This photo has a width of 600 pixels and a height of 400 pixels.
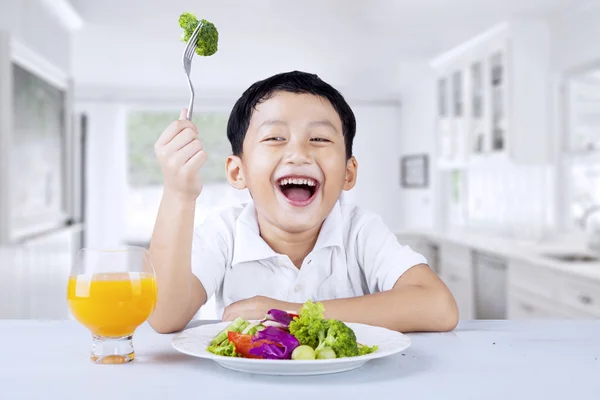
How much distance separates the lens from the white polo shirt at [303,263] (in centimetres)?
140

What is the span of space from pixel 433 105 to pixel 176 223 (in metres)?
7.02

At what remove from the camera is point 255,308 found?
46.9 inches

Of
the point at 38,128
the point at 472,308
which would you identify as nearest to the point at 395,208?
the point at 472,308

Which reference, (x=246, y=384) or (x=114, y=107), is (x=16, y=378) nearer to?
(x=246, y=384)

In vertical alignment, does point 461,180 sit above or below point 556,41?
below

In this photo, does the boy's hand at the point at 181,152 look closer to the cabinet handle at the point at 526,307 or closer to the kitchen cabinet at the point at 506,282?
the kitchen cabinet at the point at 506,282

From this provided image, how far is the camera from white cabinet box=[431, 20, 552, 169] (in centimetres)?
470

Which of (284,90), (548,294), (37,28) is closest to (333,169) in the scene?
(284,90)

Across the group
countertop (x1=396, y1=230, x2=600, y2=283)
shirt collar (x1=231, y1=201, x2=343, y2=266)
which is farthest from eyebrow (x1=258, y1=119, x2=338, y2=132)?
countertop (x1=396, y1=230, x2=600, y2=283)

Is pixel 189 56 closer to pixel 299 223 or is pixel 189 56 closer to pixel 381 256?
pixel 299 223

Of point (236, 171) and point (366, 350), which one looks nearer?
point (366, 350)

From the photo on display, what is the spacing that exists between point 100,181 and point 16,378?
8.35 m

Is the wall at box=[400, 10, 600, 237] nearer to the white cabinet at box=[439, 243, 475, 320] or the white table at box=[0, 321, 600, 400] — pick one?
the white cabinet at box=[439, 243, 475, 320]

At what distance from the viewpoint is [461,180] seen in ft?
21.3
